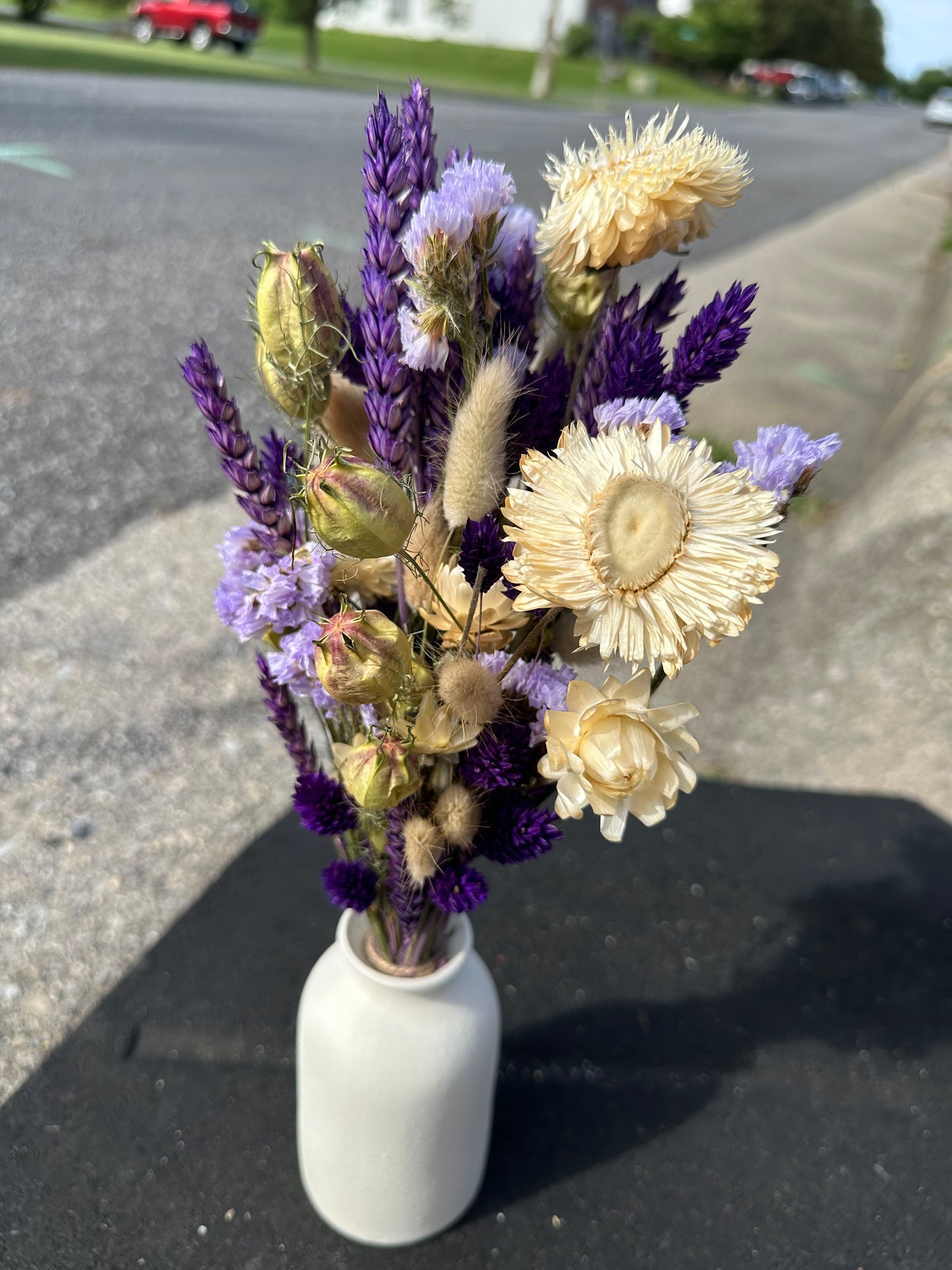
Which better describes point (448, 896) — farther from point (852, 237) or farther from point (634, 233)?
point (852, 237)

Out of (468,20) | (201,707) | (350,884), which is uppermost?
(468,20)

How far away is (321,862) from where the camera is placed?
62.9 inches

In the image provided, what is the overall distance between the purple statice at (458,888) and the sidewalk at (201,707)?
0.79 m

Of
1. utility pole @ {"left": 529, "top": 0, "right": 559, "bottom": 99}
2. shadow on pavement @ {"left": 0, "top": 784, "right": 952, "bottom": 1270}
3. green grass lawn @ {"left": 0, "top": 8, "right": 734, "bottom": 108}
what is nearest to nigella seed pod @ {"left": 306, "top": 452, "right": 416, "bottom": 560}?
shadow on pavement @ {"left": 0, "top": 784, "right": 952, "bottom": 1270}

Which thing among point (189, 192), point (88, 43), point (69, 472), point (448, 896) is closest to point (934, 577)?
point (448, 896)

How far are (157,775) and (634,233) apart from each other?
5.16 ft

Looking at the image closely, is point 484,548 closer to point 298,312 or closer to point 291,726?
Answer: point 298,312

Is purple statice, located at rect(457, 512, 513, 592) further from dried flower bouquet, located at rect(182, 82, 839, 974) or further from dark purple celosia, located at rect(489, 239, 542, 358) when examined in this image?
dark purple celosia, located at rect(489, 239, 542, 358)

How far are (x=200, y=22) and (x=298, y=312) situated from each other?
2116 centimetres

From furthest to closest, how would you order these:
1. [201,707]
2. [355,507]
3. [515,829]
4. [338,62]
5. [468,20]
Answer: [468,20], [338,62], [201,707], [515,829], [355,507]

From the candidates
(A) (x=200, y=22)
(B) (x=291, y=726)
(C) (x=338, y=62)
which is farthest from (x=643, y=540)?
(C) (x=338, y=62)

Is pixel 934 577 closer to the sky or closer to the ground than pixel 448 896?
closer to the ground

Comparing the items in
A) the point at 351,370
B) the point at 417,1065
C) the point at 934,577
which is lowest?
the point at 934,577

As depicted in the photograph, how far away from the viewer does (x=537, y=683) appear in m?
0.72
